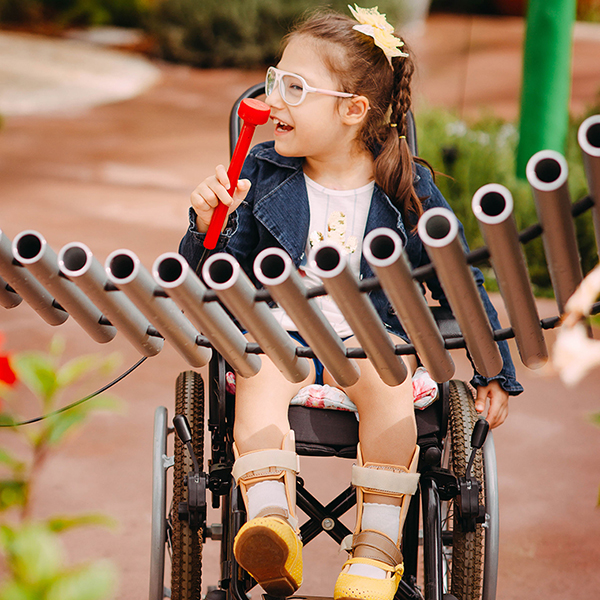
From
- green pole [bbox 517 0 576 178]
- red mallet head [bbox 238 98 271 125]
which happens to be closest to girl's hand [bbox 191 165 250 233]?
red mallet head [bbox 238 98 271 125]

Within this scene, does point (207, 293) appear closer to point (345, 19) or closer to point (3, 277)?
point (3, 277)

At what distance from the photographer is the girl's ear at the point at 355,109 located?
185 centimetres

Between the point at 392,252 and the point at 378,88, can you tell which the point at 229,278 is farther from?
the point at 378,88

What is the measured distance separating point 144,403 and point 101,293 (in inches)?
82.0

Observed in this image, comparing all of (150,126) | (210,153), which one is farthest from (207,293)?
(150,126)

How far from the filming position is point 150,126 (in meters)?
7.77

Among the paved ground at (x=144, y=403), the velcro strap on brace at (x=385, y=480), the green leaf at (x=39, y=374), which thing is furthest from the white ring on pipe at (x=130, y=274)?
the paved ground at (x=144, y=403)

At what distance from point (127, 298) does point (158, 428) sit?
63cm

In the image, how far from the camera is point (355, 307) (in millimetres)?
1105

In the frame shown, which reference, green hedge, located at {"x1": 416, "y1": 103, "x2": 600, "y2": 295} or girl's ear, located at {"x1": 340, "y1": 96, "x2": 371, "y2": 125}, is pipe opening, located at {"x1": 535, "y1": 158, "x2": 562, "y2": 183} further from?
green hedge, located at {"x1": 416, "y1": 103, "x2": 600, "y2": 295}

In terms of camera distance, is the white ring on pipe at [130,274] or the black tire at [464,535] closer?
the white ring on pipe at [130,274]

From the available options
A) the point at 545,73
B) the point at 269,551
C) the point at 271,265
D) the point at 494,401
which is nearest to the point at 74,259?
the point at 271,265

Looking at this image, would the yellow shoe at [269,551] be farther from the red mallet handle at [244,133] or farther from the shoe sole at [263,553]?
the red mallet handle at [244,133]

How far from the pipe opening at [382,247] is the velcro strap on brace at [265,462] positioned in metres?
0.65
